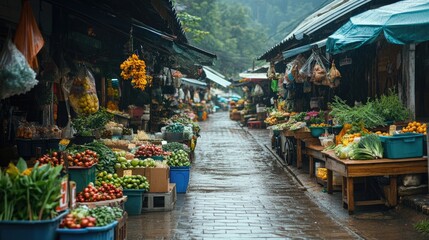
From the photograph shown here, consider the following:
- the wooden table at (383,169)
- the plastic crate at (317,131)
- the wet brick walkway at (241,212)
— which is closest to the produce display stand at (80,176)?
the wet brick walkway at (241,212)

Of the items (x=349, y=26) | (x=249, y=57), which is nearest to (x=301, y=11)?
(x=249, y=57)

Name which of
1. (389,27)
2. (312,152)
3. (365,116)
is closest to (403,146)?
(365,116)

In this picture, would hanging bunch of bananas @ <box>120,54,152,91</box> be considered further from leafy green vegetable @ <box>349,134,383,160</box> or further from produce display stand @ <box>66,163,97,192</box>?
leafy green vegetable @ <box>349,134,383,160</box>

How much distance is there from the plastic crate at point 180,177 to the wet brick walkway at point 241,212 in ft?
0.74

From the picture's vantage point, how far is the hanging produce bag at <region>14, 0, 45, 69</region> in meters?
6.26

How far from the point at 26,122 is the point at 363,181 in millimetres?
6571

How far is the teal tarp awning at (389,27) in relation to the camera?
9.23m

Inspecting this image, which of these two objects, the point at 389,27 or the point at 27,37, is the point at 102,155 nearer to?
the point at 27,37

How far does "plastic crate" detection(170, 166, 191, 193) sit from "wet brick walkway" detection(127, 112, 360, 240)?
23 centimetres

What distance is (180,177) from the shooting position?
11.6m

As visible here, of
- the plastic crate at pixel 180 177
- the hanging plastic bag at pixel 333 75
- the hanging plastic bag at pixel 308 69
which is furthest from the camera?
the hanging plastic bag at pixel 308 69

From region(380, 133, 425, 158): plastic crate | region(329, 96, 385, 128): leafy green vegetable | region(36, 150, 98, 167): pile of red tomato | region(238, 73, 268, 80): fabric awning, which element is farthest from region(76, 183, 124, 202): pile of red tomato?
region(238, 73, 268, 80): fabric awning

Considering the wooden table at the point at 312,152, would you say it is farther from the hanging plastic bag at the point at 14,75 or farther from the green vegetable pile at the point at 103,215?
the hanging plastic bag at the point at 14,75

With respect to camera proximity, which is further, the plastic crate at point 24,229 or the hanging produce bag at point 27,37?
the hanging produce bag at point 27,37
